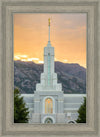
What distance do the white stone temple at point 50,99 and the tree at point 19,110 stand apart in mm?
58

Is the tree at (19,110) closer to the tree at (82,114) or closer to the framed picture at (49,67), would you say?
the framed picture at (49,67)

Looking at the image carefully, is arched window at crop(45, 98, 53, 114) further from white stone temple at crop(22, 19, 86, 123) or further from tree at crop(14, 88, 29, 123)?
tree at crop(14, 88, 29, 123)

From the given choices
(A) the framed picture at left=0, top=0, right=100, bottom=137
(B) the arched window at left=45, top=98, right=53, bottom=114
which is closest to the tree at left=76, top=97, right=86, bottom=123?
(A) the framed picture at left=0, top=0, right=100, bottom=137

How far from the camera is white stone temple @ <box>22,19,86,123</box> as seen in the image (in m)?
2.08

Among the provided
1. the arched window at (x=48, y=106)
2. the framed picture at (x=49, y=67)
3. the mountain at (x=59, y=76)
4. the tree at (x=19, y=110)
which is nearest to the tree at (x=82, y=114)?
the framed picture at (x=49, y=67)

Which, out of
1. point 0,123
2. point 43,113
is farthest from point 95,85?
point 0,123

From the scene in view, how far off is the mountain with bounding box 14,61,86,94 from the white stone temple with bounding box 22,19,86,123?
0.06m

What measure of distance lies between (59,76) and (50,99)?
1.07 feet

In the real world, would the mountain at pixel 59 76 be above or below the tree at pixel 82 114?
above

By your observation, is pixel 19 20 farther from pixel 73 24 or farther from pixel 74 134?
pixel 74 134

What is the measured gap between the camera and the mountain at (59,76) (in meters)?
2.09

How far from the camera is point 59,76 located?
2160 millimetres

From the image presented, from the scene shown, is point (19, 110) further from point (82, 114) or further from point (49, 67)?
point (82, 114)

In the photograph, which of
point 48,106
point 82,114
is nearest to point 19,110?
point 48,106
